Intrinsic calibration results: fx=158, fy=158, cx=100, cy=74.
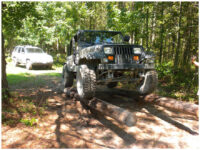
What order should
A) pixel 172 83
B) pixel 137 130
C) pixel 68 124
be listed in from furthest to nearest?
1. pixel 172 83
2. pixel 68 124
3. pixel 137 130

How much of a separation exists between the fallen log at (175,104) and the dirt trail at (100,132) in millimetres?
429

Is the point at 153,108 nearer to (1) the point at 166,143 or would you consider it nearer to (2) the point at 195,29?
(1) the point at 166,143

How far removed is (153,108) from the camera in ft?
15.7

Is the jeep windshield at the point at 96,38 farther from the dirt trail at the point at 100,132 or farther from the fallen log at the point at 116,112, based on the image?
the dirt trail at the point at 100,132

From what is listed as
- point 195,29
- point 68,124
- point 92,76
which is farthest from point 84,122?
point 195,29

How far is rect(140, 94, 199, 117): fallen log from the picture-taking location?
122 inches

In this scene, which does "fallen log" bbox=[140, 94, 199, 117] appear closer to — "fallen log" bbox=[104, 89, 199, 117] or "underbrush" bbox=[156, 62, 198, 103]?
"fallen log" bbox=[104, 89, 199, 117]

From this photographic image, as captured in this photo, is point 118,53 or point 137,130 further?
point 118,53

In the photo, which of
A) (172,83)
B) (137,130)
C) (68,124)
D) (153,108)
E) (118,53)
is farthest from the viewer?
(172,83)

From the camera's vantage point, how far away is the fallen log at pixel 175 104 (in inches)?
122

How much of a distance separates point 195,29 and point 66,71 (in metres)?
7.04

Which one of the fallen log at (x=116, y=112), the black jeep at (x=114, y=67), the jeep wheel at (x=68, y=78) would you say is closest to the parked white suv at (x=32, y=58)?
the jeep wheel at (x=68, y=78)

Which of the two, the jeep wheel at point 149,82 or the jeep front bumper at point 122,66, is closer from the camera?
the jeep front bumper at point 122,66

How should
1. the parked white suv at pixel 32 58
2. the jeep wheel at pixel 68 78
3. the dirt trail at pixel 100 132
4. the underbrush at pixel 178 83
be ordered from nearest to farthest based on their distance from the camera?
the dirt trail at pixel 100 132 < the underbrush at pixel 178 83 < the jeep wheel at pixel 68 78 < the parked white suv at pixel 32 58
